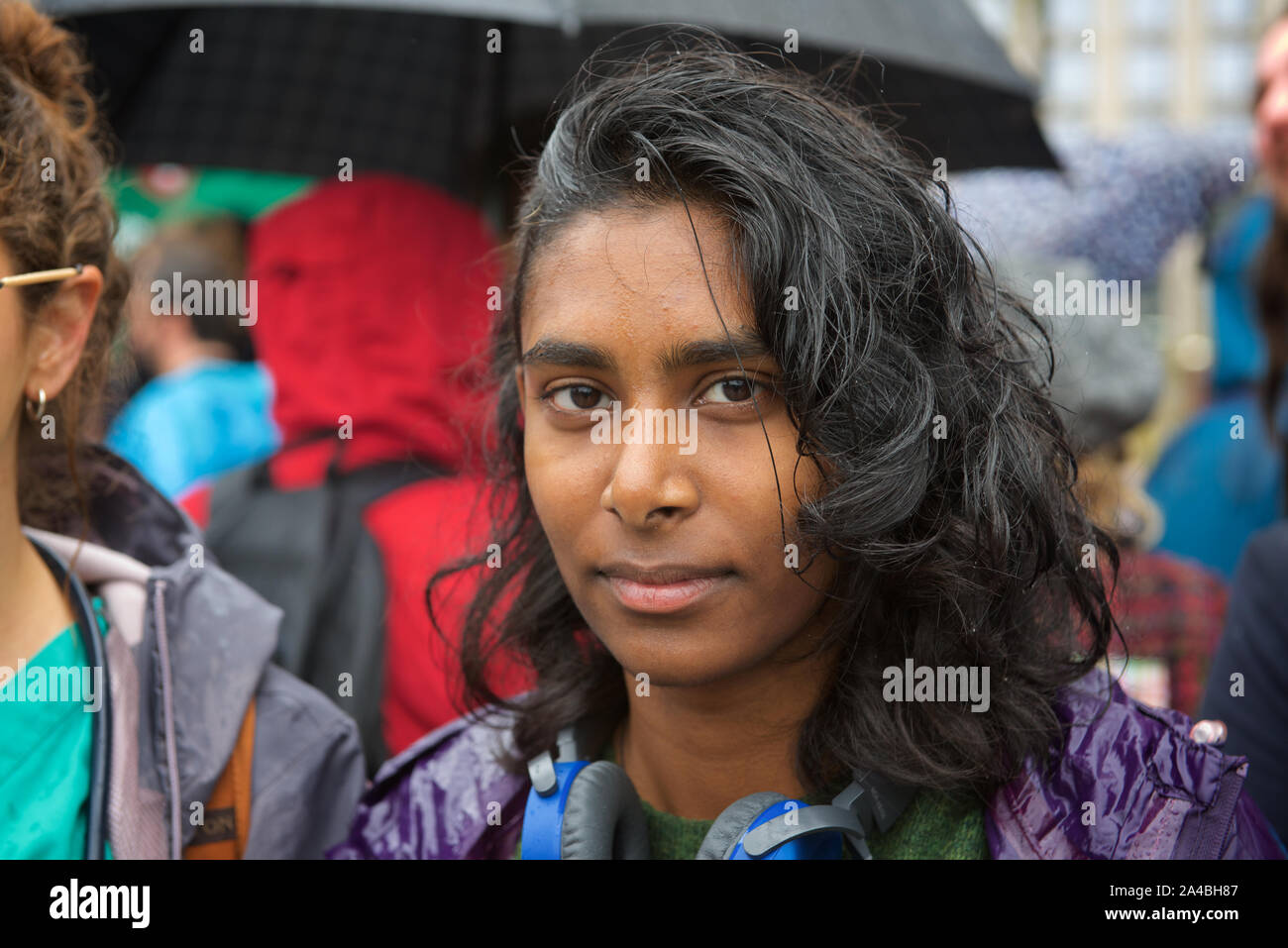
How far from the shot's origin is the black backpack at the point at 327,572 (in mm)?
2623

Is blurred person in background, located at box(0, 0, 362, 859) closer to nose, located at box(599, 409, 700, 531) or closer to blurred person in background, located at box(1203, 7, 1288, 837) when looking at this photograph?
nose, located at box(599, 409, 700, 531)

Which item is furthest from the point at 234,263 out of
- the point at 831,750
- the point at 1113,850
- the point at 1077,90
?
the point at 1077,90

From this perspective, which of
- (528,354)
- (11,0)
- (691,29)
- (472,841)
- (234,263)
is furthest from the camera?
(234,263)

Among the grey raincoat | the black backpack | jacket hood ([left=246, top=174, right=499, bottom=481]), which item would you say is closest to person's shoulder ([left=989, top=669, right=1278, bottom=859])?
the grey raincoat

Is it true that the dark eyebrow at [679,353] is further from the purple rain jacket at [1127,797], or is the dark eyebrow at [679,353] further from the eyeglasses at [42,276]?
the eyeglasses at [42,276]

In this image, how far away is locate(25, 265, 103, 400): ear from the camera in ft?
6.21

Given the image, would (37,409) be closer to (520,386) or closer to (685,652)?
(520,386)

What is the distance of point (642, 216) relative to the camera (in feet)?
5.12

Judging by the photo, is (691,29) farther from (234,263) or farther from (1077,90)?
(1077,90)

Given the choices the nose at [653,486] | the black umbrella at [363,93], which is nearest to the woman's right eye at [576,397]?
the nose at [653,486]

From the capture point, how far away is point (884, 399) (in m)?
1.56

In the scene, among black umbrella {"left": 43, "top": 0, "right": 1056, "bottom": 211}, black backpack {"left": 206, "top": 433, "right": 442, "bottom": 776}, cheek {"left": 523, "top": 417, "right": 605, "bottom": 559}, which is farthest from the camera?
black umbrella {"left": 43, "top": 0, "right": 1056, "bottom": 211}

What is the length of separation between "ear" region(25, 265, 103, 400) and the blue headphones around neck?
0.99 meters
